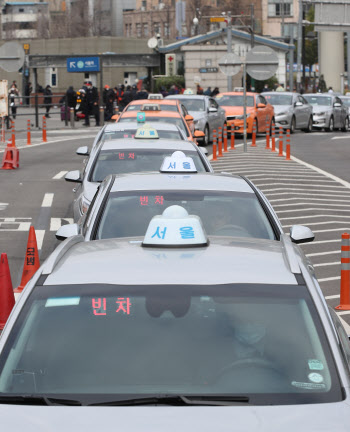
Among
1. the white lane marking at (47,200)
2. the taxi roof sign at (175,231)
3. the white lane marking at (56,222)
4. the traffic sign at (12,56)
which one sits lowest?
the white lane marking at (47,200)

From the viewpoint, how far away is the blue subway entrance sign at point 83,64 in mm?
48844

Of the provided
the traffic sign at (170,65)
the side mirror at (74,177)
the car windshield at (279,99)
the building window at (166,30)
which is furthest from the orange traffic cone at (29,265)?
the building window at (166,30)

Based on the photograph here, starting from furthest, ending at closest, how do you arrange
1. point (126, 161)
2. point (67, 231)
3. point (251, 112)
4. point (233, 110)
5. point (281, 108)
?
1. point (281, 108)
2. point (233, 110)
3. point (251, 112)
4. point (126, 161)
5. point (67, 231)

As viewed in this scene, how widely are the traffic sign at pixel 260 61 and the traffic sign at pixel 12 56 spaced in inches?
313

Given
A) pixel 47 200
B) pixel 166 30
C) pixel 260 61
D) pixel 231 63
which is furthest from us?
pixel 166 30

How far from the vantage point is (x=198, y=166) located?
1233 cm

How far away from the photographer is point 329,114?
45.1 m

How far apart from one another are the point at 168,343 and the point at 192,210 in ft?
12.5

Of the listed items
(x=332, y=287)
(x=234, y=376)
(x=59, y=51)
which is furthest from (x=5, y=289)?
(x=59, y=51)

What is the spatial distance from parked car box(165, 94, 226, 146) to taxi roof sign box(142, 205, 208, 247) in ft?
93.5

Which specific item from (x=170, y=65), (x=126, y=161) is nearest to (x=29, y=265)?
(x=126, y=161)

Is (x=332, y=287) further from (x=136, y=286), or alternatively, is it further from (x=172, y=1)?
(x=172, y=1)

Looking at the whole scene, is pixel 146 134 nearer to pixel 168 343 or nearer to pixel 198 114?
pixel 168 343

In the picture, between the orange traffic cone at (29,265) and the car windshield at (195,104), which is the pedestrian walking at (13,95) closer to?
the car windshield at (195,104)
